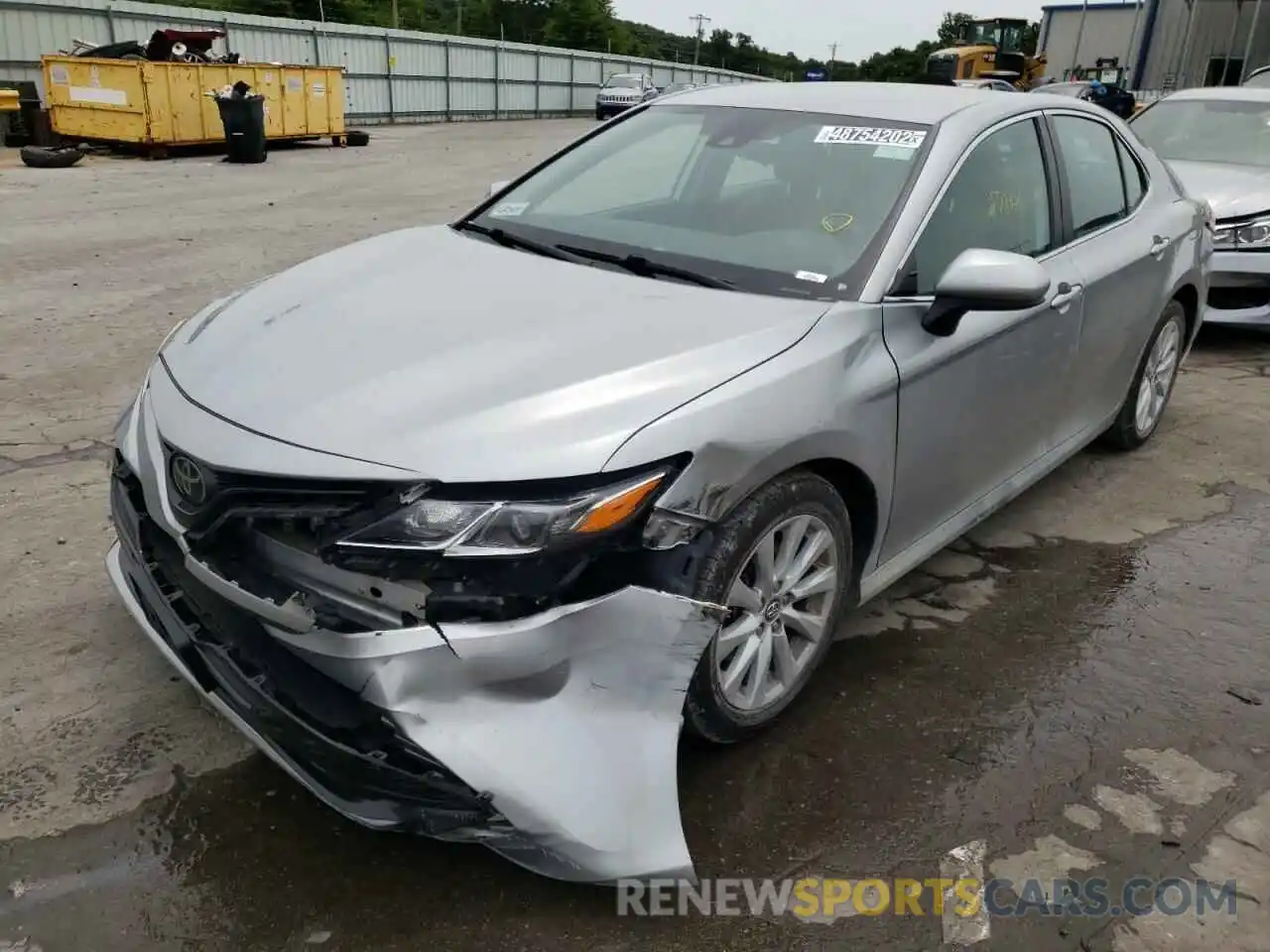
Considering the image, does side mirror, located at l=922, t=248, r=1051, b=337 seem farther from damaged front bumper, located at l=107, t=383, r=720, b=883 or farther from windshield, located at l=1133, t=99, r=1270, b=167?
windshield, located at l=1133, t=99, r=1270, b=167

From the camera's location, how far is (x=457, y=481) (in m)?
2.02

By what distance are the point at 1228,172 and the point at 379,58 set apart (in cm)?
2379

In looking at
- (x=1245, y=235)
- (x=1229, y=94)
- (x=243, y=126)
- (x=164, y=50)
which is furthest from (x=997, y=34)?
(x=1245, y=235)

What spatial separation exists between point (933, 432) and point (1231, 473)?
2596mm

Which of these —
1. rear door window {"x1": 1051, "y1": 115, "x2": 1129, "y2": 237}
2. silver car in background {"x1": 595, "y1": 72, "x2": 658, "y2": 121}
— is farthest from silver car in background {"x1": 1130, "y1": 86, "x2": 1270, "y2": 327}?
silver car in background {"x1": 595, "y1": 72, "x2": 658, "y2": 121}

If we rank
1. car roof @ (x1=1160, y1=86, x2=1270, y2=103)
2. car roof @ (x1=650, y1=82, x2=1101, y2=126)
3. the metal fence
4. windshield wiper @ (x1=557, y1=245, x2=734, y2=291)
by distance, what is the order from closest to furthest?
windshield wiper @ (x1=557, y1=245, x2=734, y2=291) → car roof @ (x1=650, y1=82, x2=1101, y2=126) → car roof @ (x1=1160, y1=86, x2=1270, y2=103) → the metal fence

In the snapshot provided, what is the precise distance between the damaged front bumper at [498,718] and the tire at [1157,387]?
320 centimetres

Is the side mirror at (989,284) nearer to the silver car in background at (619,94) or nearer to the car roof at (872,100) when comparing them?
the car roof at (872,100)

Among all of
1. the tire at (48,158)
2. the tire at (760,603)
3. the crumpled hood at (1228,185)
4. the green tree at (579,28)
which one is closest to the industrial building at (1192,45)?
the crumpled hood at (1228,185)

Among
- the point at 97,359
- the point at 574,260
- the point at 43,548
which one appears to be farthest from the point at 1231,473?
the point at 97,359

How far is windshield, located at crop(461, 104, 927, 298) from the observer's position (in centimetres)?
294

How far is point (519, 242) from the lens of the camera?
330 cm

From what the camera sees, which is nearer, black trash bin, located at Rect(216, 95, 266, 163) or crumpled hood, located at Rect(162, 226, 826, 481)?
crumpled hood, located at Rect(162, 226, 826, 481)

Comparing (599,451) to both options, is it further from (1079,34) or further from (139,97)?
(1079,34)
